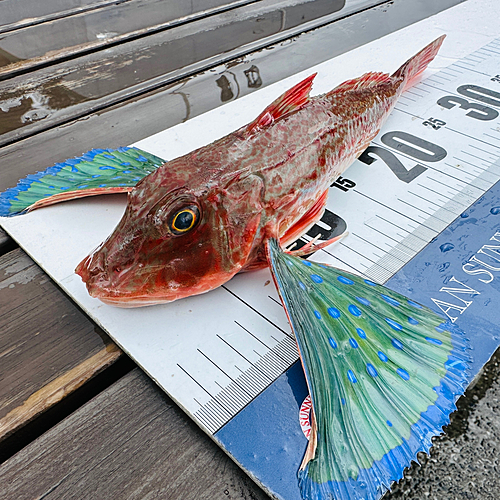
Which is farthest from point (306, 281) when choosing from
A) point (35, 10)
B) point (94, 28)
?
point (35, 10)

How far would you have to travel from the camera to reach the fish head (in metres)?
1.53

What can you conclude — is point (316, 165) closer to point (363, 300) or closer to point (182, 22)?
point (363, 300)

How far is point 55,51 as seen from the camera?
10.8 feet

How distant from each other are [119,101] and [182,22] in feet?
4.33

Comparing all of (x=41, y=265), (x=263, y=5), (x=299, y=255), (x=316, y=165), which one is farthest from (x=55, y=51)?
(x=299, y=255)

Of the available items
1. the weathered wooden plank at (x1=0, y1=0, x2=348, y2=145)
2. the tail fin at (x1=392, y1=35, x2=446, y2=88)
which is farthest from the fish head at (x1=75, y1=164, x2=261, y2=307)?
the tail fin at (x1=392, y1=35, x2=446, y2=88)

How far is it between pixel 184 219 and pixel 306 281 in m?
0.47

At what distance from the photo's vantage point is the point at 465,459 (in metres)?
1.28

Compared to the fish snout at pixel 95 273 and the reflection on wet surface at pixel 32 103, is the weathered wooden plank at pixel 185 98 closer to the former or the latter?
the reflection on wet surface at pixel 32 103

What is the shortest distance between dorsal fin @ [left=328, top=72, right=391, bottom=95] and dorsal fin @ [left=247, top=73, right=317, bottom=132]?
0.45 m

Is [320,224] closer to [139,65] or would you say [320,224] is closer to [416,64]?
[416,64]

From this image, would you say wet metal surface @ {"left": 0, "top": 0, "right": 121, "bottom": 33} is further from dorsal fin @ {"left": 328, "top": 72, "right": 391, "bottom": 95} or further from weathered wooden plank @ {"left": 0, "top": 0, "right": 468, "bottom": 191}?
dorsal fin @ {"left": 328, "top": 72, "right": 391, "bottom": 95}

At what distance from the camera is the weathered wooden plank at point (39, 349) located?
140cm

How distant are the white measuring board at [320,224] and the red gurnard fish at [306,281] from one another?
0.09 meters
